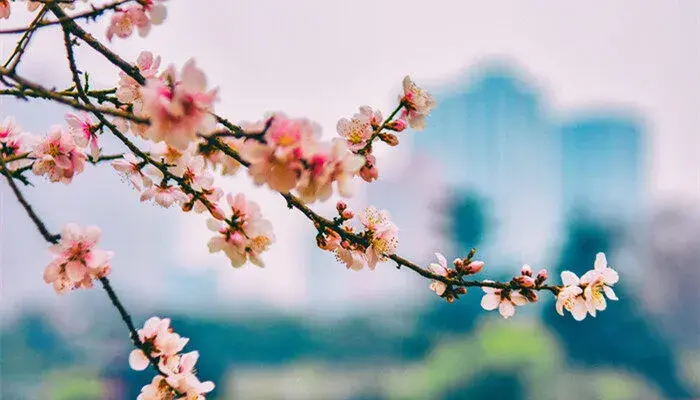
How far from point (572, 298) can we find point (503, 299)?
10 centimetres

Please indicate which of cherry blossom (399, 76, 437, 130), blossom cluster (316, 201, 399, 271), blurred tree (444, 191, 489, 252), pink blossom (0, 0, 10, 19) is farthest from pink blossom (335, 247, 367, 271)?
blurred tree (444, 191, 489, 252)

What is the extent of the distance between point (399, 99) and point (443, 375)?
16434 millimetres

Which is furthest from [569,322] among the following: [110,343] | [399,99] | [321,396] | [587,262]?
[399,99]

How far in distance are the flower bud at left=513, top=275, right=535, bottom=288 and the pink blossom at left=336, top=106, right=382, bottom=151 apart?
281 mm

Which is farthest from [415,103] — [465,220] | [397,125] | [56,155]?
[465,220]

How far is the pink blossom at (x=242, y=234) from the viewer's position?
88 centimetres

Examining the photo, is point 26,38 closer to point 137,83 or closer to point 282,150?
point 137,83

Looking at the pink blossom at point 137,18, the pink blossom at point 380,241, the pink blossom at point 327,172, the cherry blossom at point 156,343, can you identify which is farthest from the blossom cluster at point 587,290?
the pink blossom at point 137,18

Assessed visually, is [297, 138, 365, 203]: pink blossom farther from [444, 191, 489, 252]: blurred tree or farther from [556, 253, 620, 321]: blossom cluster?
[444, 191, 489, 252]: blurred tree

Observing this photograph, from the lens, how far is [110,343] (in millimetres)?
15773

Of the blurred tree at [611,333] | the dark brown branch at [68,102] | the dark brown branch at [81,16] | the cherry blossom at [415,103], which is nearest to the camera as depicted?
the dark brown branch at [68,102]

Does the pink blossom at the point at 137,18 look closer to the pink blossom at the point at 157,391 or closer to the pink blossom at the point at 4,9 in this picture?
the pink blossom at the point at 4,9

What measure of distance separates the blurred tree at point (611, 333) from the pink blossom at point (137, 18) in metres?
18.0

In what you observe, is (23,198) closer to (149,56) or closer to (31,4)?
(149,56)
